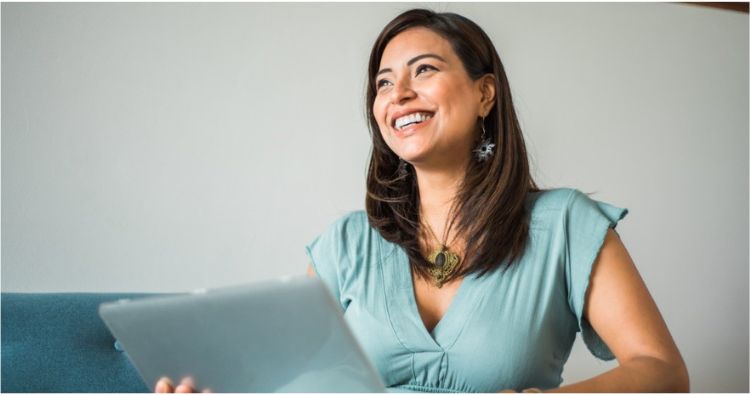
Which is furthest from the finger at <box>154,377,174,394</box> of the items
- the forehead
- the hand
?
the forehead

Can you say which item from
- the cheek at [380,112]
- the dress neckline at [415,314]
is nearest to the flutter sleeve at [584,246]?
the dress neckline at [415,314]

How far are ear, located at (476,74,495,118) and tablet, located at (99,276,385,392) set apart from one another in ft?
2.81

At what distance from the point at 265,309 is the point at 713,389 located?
257 centimetres

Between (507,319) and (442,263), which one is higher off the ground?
(442,263)

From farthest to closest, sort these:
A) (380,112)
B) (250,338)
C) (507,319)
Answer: (380,112), (507,319), (250,338)

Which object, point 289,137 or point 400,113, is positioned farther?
point 289,137

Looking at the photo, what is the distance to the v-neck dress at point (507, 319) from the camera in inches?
57.2

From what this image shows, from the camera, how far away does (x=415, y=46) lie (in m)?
1.68

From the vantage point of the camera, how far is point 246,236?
232cm

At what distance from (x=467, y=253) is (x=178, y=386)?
2.33ft

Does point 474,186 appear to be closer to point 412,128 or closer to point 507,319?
point 412,128

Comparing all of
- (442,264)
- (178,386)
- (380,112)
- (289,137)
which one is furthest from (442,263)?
(289,137)

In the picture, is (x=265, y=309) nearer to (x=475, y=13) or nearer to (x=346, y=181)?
(x=346, y=181)

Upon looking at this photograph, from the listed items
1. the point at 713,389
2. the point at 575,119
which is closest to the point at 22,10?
the point at 575,119
